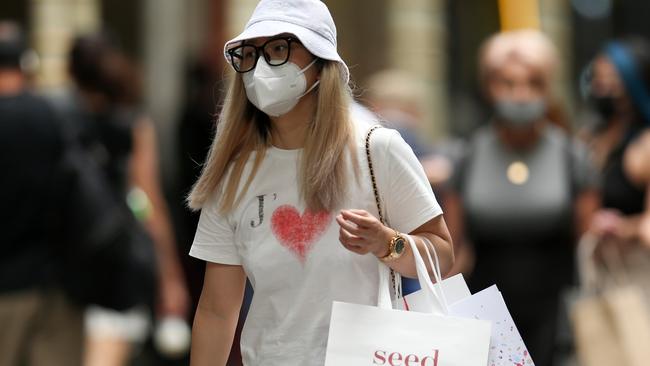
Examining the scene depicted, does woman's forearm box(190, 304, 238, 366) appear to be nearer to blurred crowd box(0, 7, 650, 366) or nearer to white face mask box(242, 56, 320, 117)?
white face mask box(242, 56, 320, 117)

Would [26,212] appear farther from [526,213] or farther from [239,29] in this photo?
[239,29]

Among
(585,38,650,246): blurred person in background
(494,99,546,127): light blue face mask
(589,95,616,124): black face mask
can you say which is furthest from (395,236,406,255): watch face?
(589,95,616,124): black face mask

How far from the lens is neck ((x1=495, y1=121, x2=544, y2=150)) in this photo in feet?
24.8

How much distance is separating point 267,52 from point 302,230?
1.52ft

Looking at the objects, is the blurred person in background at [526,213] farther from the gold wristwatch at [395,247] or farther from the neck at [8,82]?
the gold wristwatch at [395,247]

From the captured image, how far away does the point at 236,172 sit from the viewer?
4.26 meters

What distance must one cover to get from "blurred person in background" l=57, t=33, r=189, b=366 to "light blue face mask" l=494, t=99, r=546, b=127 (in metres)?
1.85

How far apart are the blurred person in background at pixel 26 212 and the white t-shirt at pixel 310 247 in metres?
3.25

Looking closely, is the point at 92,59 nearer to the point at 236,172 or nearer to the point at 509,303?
the point at 509,303

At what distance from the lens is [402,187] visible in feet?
13.5

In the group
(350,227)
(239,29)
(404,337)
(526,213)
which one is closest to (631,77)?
(526,213)

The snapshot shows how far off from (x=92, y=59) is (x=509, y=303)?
253 centimetres

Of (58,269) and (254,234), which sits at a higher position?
(254,234)

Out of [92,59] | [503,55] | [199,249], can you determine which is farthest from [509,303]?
[199,249]
